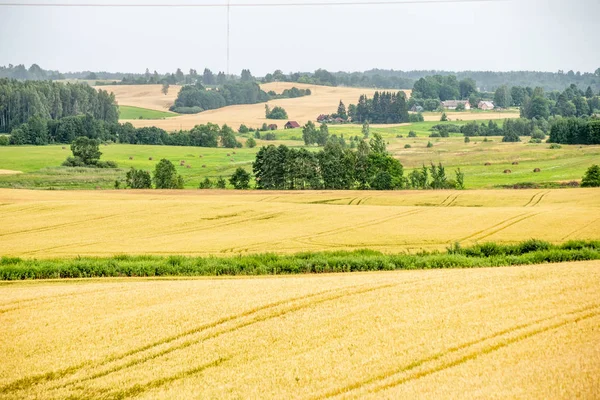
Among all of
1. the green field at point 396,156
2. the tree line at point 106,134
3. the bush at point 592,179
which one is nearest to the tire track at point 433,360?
the bush at point 592,179

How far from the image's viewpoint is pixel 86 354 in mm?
19625

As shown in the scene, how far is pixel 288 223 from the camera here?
2037 inches

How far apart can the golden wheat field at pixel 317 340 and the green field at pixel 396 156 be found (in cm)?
6278

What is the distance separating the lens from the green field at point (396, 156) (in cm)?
9231

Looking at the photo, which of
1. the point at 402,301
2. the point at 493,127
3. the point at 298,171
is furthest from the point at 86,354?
the point at 493,127

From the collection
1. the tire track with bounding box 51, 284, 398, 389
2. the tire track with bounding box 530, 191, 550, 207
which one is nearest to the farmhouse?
the tire track with bounding box 530, 191, 550, 207

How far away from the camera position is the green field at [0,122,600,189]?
9231 centimetres

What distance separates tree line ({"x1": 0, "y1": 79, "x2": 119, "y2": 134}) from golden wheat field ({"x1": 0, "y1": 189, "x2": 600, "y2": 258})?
108 metres

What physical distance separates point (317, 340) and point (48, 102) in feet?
582

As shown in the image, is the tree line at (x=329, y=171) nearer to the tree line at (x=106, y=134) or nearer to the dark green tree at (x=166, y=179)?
the dark green tree at (x=166, y=179)

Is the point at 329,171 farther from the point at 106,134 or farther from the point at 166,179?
the point at 106,134

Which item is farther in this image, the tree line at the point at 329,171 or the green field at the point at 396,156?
the green field at the point at 396,156

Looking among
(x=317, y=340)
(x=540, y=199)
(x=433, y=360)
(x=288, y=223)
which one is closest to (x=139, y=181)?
(x=288, y=223)

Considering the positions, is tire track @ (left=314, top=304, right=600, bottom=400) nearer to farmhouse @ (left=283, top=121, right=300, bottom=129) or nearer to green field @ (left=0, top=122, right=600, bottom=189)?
green field @ (left=0, top=122, right=600, bottom=189)
